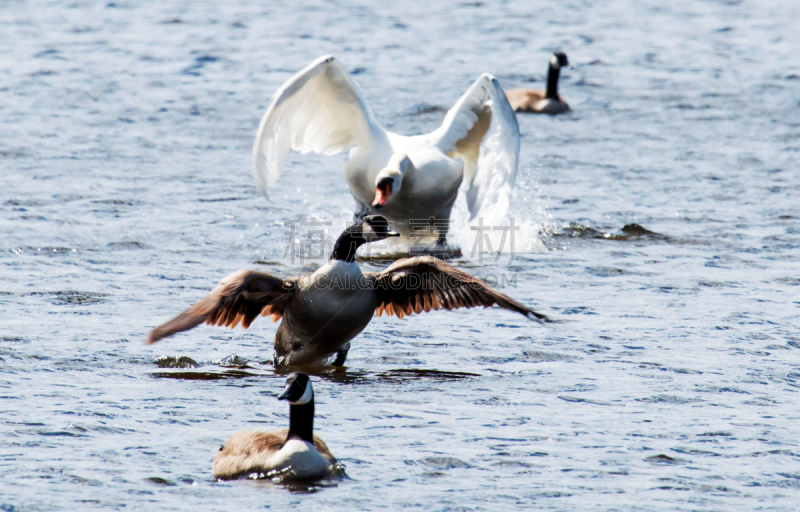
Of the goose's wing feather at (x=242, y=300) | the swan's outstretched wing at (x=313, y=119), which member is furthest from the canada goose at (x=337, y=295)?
the swan's outstretched wing at (x=313, y=119)

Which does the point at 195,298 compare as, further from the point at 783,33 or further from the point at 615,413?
the point at 783,33

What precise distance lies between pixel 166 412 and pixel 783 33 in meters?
20.1

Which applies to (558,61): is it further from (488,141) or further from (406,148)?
(406,148)

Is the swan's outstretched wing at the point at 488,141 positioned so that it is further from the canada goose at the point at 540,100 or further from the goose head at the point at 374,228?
the canada goose at the point at 540,100

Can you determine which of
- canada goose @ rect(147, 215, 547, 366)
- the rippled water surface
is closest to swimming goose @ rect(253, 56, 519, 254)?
the rippled water surface

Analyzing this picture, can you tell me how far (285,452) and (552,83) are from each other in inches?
537

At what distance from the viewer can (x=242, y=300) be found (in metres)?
7.62

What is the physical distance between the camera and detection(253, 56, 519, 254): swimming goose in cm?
1056

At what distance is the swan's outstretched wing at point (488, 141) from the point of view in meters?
10.8

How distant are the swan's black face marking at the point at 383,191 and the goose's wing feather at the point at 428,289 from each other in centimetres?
A: 229

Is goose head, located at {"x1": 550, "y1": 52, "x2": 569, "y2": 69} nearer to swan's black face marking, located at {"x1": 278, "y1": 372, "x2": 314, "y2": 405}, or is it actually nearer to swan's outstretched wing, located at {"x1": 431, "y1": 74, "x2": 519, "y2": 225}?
swan's outstretched wing, located at {"x1": 431, "y1": 74, "x2": 519, "y2": 225}

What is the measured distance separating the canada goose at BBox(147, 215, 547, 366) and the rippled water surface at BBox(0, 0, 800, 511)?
0.29m

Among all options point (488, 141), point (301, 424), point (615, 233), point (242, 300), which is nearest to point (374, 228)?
point (242, 300)

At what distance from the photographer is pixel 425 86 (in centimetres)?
1906
